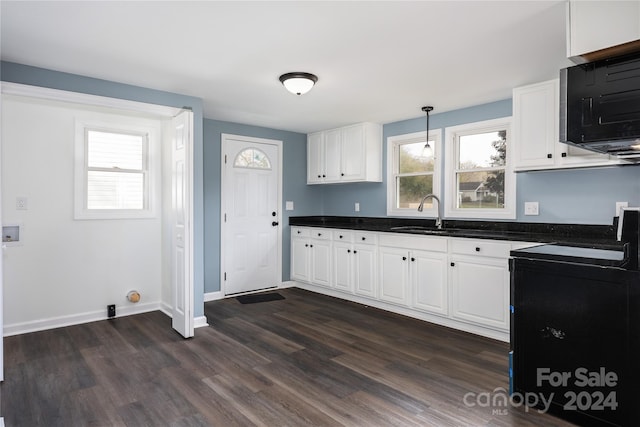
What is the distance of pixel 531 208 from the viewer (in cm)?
370

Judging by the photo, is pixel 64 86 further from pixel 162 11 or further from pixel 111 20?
pixel 162 11

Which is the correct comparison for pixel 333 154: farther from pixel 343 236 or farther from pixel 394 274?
pixel 394 274

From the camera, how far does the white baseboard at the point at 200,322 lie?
12.4ft

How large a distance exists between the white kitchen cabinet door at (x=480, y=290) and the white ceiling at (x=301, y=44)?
5.28 feet

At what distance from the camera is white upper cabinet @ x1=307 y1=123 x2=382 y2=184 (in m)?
4.93

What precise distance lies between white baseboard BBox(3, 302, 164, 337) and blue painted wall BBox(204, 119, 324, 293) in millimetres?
758

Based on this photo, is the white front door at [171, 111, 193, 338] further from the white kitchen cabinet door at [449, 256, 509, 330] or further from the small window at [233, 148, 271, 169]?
the white kitchen cabinet door at [449, 256, 509, 330]

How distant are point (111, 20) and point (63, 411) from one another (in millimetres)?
2304

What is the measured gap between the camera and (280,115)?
4.66 meters

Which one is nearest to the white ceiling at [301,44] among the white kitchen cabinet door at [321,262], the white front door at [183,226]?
the white front door at [183,226]

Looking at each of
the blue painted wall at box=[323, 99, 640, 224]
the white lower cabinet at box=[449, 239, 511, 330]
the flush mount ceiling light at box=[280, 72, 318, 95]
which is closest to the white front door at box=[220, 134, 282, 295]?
the flush mount ceiling light at box=[280, 72, 318, 95]

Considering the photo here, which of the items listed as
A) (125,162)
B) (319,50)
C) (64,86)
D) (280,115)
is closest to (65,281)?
(125,162)

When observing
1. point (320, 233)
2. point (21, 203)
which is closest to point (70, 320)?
point (21, 203)

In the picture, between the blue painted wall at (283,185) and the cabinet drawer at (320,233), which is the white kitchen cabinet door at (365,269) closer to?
the cabinet drawer at (320,233)
